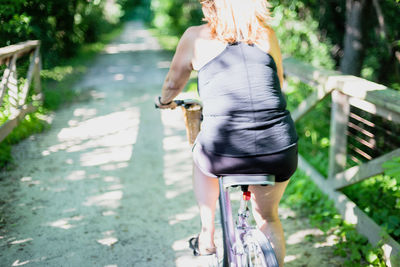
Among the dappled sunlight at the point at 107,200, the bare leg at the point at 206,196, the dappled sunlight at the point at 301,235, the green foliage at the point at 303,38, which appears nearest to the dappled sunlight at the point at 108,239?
the dappled sunlight at the point at 107,200

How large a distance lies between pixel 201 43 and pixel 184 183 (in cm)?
284

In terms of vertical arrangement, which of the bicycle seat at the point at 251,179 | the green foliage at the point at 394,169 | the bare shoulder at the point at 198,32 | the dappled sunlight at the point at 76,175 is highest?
the bare shoulder at the point at 198,32

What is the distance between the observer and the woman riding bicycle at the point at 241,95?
1.91 m

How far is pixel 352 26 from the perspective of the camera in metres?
5.88

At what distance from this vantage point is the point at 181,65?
2199 mm

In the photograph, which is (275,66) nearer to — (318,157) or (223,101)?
(223,101)

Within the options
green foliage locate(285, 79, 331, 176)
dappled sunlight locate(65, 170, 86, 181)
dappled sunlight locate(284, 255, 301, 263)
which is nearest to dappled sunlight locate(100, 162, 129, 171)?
dappled sunlight locate(65, 170, 86, 181)

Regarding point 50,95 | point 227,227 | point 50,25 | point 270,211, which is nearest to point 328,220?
point 270,211

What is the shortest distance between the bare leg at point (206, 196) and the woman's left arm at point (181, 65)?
0.50 m

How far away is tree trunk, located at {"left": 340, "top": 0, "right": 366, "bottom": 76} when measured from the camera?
580 centimetres

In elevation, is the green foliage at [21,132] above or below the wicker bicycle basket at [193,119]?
below

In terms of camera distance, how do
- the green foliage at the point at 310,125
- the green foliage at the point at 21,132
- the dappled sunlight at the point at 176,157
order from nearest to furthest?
the dappled sunlight at the point at 176,157 → the green foliage at the point at 21,132 → the green foliage at the point at 310,125

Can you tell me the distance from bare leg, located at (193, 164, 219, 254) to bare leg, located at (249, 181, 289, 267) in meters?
0.28

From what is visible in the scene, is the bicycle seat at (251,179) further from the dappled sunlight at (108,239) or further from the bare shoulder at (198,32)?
the dappled sunlight at (108,239)
